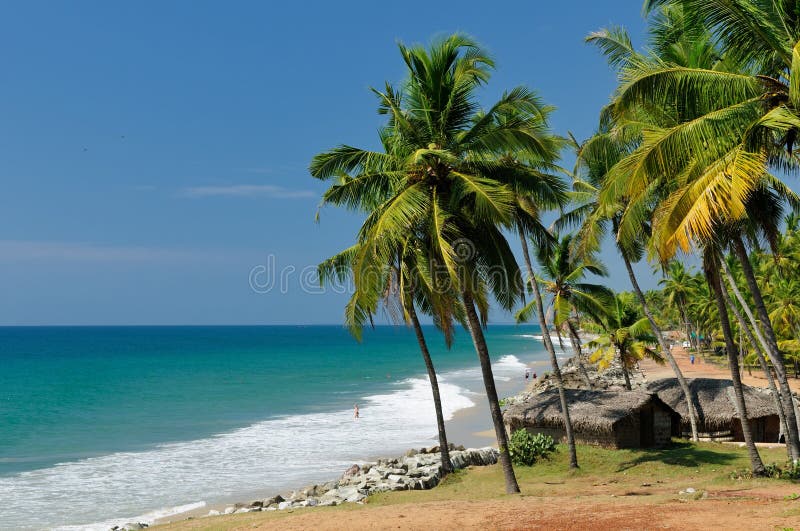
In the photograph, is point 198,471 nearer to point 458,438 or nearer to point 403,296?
point 458,438

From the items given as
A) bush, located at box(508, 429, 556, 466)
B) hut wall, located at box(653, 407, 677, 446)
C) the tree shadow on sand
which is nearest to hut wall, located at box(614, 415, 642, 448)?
the tree shadow on sand

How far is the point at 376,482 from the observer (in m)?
17.2

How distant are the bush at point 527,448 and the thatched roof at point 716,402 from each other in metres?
6.17

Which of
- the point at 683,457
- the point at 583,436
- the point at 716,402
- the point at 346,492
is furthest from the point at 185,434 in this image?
the point at 716,402

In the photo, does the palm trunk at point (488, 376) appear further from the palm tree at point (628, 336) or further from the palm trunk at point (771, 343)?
the palm tree at point (628, 336)

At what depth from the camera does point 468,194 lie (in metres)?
12.5

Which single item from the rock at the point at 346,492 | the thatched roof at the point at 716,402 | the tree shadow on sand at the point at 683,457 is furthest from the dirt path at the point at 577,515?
the thatched roof at the point at 716,402

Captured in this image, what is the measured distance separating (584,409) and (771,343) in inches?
349

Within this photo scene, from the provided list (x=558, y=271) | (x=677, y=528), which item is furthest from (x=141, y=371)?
(x=677, y=528)

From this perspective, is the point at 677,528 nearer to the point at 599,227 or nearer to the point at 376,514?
the point at 376,514

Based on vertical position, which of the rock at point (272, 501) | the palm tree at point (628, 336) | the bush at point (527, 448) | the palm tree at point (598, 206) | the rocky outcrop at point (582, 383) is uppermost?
the palm tree at point (598, 206)

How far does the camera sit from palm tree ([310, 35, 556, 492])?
12219 millimetres

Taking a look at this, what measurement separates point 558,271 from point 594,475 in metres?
8.18

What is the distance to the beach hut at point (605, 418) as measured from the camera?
19.6 meters
